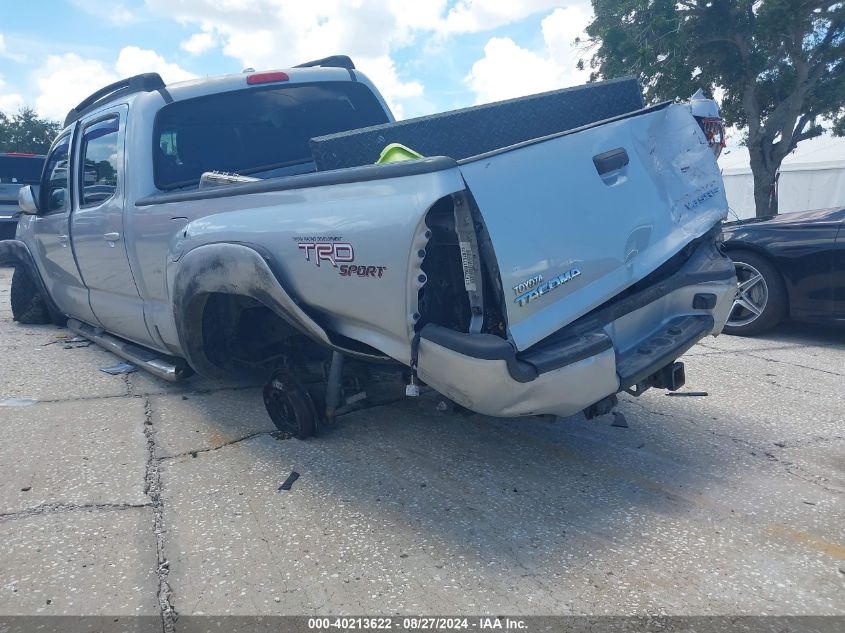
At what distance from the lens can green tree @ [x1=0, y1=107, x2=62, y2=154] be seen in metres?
34.5

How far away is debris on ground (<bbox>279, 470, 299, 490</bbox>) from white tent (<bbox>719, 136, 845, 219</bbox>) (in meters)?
16.9

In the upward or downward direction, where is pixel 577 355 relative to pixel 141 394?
upward

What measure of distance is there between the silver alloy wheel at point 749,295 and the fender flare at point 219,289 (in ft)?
14.5

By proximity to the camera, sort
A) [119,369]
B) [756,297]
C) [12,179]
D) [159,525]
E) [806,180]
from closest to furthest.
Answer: [159,525]
[119,369]
[756,297]
[12,179]
[806,180]

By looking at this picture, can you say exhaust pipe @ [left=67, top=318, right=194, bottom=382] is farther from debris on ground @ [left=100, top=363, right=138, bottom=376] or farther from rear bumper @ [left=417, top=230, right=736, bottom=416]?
rear bumper @ [left=417, top=230, right=736, bottom=416]

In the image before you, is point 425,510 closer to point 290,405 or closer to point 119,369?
point 290,405

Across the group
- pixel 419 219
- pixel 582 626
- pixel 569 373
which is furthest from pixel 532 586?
pixel 419 219

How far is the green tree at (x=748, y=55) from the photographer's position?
13602mm

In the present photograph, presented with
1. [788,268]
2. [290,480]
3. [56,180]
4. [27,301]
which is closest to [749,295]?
[788,268]

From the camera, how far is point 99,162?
479 centimetres

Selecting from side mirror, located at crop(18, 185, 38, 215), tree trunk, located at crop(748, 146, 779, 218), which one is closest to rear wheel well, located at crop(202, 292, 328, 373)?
side mirror, located at crop(18, 185, 38, 215)

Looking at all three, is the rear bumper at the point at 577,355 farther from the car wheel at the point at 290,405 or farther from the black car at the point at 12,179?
the black car at the point at 12,179

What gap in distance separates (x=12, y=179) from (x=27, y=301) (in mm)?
10374

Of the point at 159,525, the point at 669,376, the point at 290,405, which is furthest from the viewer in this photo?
the point at 290,405
